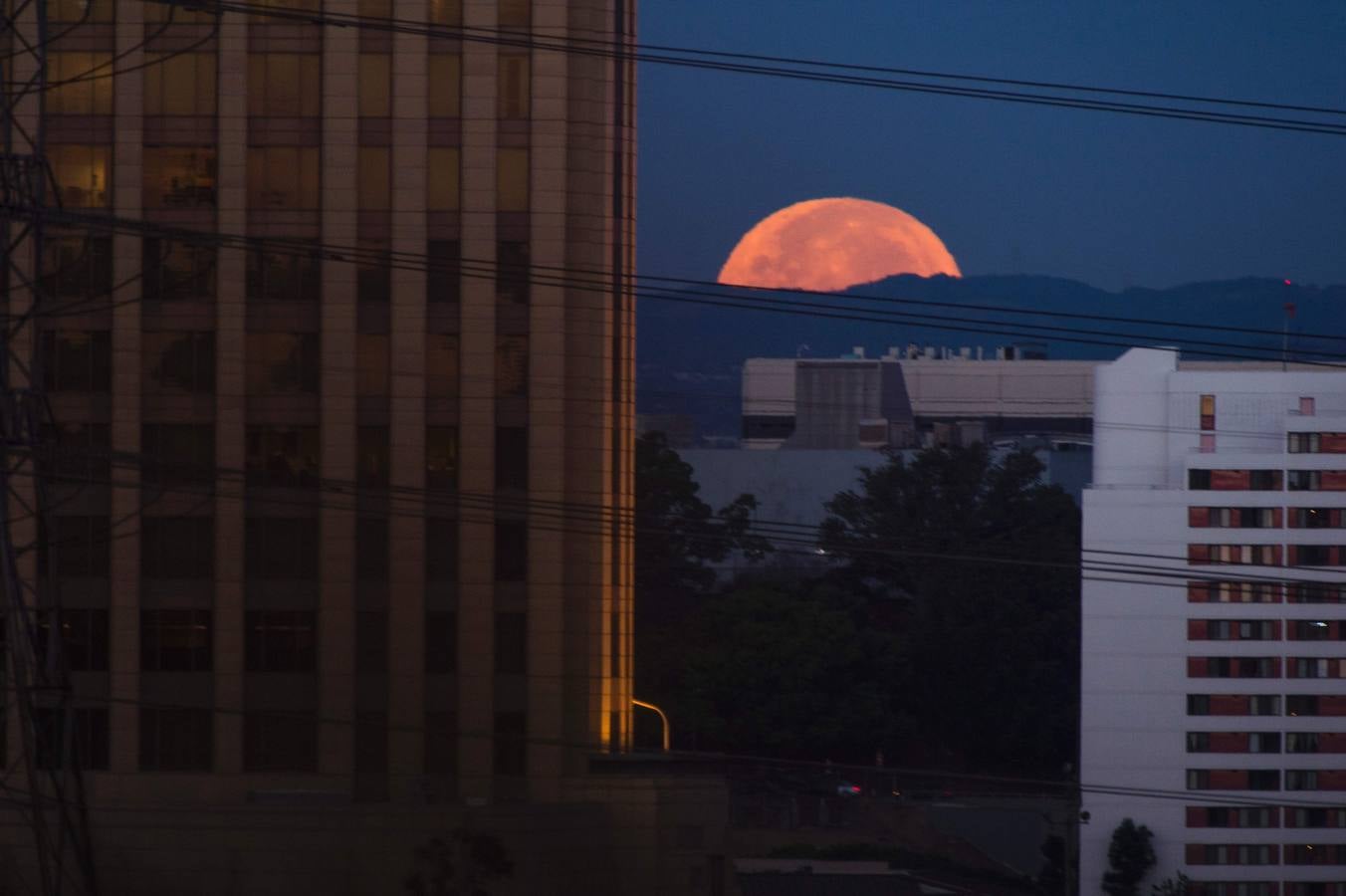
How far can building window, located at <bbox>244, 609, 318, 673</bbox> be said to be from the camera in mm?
26312

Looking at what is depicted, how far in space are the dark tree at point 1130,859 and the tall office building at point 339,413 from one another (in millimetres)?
19518

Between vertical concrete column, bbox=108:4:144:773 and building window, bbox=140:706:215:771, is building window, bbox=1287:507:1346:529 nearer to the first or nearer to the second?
building window, bbox=140:706:215:771

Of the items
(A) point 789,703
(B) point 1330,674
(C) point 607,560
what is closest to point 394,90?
(C) point 607,560

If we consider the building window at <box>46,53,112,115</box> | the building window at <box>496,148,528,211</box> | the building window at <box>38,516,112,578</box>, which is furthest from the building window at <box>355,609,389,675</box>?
the building window at <box>46,53,112,115</box>

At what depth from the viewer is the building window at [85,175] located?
26.5m

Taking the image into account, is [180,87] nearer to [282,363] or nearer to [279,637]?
[282,363]

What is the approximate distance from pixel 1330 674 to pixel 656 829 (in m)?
23.8

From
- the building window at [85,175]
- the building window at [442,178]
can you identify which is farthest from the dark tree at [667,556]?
the building window at [85,175]

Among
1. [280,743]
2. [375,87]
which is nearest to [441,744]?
[280,743]

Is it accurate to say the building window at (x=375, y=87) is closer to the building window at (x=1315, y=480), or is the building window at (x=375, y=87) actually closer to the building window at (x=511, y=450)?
the building window at (x=511, y=450)

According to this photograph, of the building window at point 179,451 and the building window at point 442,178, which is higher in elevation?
the building window at point 442,178

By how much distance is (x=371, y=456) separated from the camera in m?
26.5

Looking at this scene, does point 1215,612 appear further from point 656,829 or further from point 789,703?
point 656,829

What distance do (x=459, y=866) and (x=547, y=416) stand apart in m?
7.39
